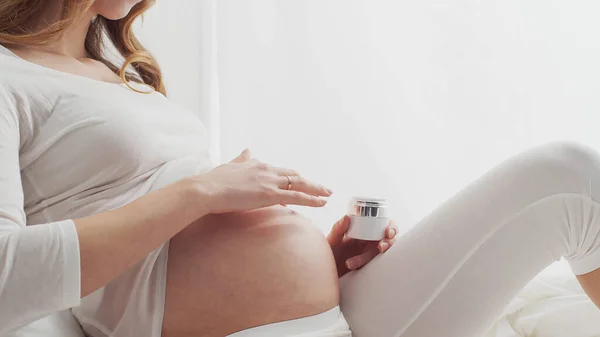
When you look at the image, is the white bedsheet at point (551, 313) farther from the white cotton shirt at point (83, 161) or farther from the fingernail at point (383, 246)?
the white cotton shirt at point (83, 161)

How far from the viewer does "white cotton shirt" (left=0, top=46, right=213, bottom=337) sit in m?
0.85

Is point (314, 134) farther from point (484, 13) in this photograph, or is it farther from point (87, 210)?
point (87, 210)

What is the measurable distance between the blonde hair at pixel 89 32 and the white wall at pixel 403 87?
0.55 metres

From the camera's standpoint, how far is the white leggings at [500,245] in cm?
81

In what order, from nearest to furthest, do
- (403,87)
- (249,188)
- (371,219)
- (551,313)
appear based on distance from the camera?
(249,188) → (371,219) → (551,313) → (403,87)

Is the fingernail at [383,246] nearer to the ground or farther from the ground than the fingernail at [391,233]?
nearer to the ground

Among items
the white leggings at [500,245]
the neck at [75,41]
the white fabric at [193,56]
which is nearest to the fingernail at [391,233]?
the white leggings at [500,245]

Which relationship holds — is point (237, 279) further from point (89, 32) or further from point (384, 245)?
point (89, 32)

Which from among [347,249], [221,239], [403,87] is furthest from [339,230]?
[403,87]

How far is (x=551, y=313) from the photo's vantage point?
1.19 meters

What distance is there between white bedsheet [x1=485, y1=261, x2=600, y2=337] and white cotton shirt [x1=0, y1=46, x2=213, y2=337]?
73 cm

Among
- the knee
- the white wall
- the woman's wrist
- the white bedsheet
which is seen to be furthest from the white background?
the woman's wrist

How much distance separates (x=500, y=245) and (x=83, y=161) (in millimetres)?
620

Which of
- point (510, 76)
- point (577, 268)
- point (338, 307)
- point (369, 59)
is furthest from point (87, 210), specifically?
point (510, 76)
